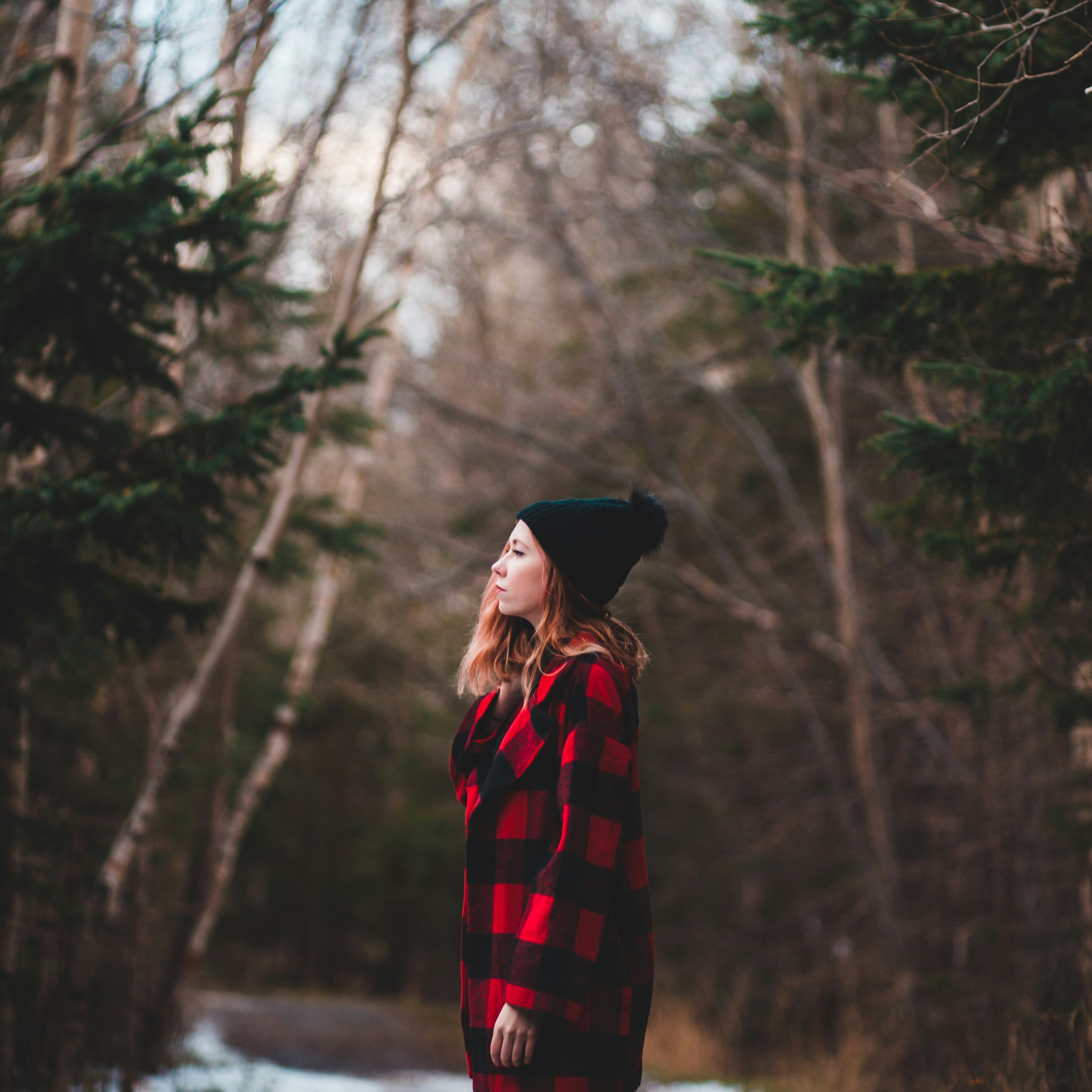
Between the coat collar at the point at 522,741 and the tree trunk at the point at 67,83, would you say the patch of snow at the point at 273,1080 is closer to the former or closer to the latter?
the coat collar at the point at 522,741

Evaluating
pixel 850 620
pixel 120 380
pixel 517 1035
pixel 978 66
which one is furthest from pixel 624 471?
pixel 517 1035

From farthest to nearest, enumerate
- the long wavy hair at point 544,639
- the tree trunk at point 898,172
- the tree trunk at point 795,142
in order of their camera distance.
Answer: the tree trunk at point 795,142 → the tree trunk at point 898,172 → the long wavy hair at point 544,639

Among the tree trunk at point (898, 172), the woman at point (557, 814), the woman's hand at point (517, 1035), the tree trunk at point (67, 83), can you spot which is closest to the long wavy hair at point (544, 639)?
the woman at point (557, 814)

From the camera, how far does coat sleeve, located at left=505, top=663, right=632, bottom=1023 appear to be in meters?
1.74

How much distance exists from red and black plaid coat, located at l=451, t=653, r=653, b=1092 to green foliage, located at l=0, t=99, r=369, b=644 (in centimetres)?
167

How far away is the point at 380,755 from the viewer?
52.9 ft

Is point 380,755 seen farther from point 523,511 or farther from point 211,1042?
point 523,511

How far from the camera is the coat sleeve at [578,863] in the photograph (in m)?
1.74

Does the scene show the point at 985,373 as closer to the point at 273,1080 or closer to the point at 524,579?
the point at 524,579

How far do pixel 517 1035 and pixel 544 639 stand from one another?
802 millimetres

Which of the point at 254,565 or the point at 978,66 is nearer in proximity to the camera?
the point at 978,66

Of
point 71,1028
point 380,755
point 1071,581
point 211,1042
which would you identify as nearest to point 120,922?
point 71,1028

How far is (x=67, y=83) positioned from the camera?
4.30 metres

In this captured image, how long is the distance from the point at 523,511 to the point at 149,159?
6.23ft
